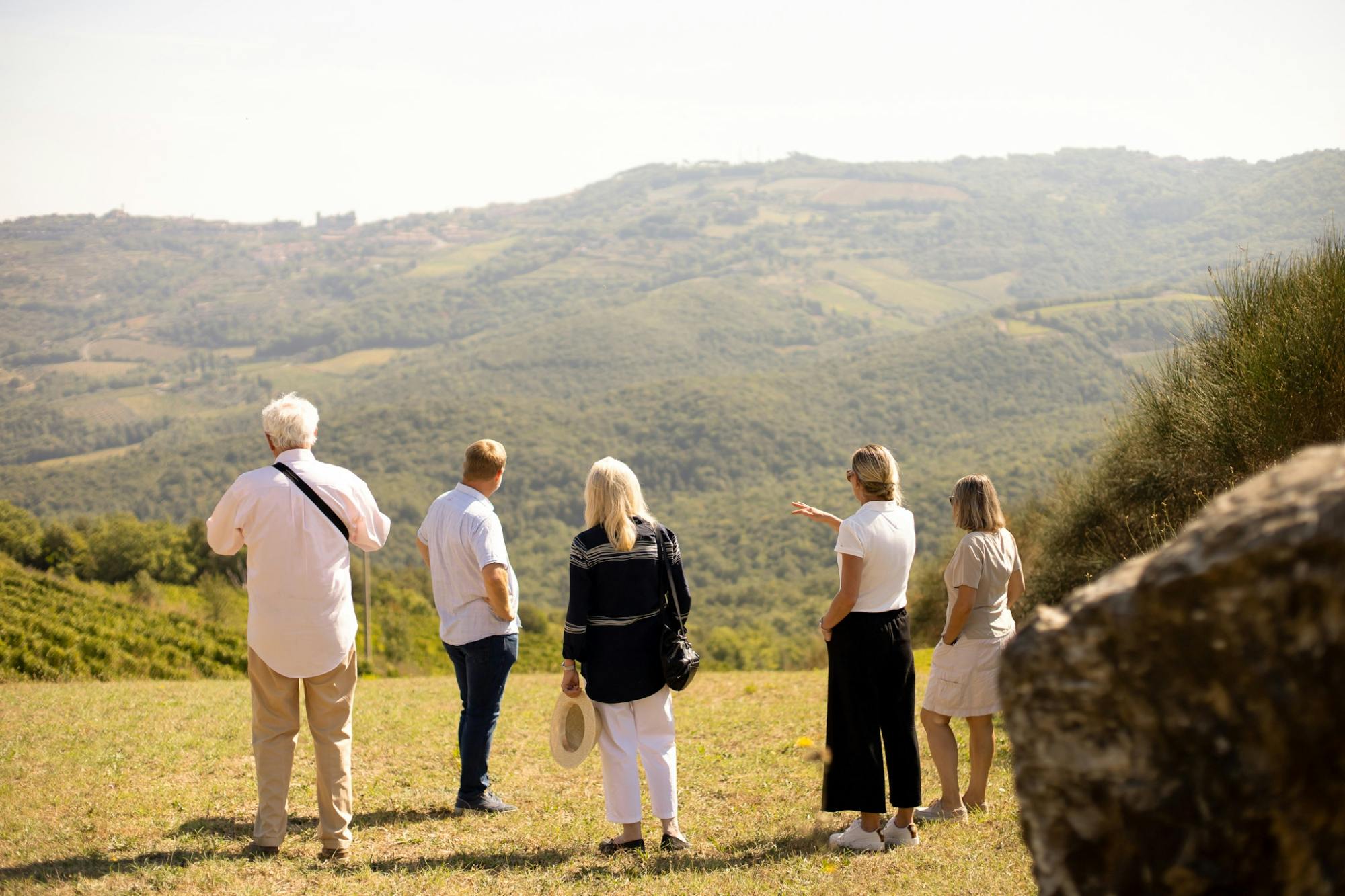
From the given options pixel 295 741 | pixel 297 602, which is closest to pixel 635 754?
pixel 295 741

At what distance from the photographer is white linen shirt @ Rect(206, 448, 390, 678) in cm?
478

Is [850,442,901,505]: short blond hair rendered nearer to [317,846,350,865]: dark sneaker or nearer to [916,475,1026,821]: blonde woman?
[916,475,1026,821]: blonde woman

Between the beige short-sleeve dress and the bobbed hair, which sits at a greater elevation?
the bobbed hair

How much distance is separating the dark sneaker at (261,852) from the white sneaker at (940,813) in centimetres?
359

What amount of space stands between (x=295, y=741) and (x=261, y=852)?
0.65 meters

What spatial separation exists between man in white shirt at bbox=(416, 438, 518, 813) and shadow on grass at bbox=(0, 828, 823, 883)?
888mm

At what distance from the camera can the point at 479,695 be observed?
19.2 ft

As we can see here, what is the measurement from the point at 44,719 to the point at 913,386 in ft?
434

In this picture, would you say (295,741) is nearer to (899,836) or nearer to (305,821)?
(305,821)

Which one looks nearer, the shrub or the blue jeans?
the blue jeans

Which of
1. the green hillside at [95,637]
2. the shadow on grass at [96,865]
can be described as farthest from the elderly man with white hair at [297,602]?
the green hillside at [95,637]

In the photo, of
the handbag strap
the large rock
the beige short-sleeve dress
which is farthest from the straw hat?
the large rock

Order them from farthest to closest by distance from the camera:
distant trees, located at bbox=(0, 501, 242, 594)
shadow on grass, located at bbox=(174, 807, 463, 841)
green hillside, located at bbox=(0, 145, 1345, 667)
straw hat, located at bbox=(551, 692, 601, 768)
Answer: green hillside, located at bbox=(0, 145, 1345, 667)
distant trees, located at bbox=(0, 501, 242, 594)
shadow on grass, located at bbox=(174, 807, 463, 841)
straw hat, located at bbox=(551, 692, 601, 768)

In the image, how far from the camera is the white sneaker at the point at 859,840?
5.07m
